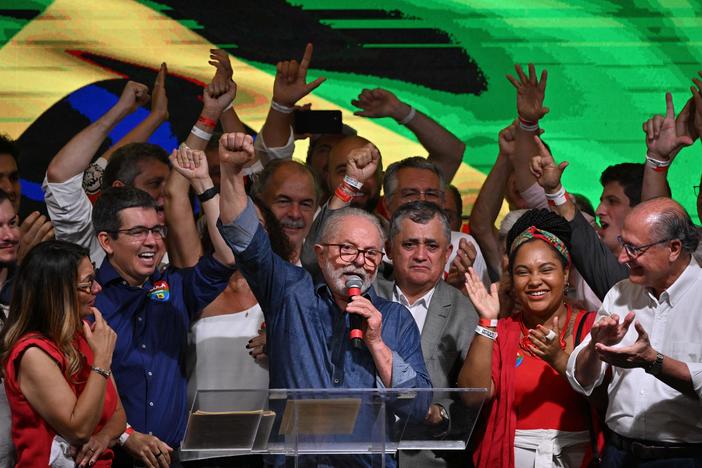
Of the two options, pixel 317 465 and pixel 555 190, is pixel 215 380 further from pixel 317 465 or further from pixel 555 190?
pixel 555 190

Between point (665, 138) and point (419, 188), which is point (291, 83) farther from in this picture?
point (665, 138)

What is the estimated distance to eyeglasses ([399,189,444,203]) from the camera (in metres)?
5.13

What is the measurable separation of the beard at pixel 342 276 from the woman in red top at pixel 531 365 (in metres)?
0.42

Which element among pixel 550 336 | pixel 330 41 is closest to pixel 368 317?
pixel 550 336

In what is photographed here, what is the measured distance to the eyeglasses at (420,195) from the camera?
5.13 meters

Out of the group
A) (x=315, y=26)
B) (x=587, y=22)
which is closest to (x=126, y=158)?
(x=315, y=26)

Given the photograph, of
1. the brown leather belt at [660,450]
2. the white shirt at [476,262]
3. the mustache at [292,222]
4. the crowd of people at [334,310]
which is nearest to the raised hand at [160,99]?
the crowd of people at [334,310]

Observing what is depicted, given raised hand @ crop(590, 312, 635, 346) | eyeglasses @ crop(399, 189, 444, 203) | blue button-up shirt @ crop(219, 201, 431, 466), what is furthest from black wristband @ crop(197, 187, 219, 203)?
raised hand @ crop(590, 312, 635, 346)

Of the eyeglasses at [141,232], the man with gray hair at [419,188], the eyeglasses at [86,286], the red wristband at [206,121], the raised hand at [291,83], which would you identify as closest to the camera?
the eyeglasses at [86,286]

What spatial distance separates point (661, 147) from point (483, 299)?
116 cm

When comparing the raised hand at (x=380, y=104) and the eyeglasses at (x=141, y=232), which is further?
the raised hand at (x=380, y=104)

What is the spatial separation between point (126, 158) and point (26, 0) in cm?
157

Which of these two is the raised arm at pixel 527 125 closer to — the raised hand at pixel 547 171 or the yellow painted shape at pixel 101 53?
the raised hand at pixel 547 171

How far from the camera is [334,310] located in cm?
399
